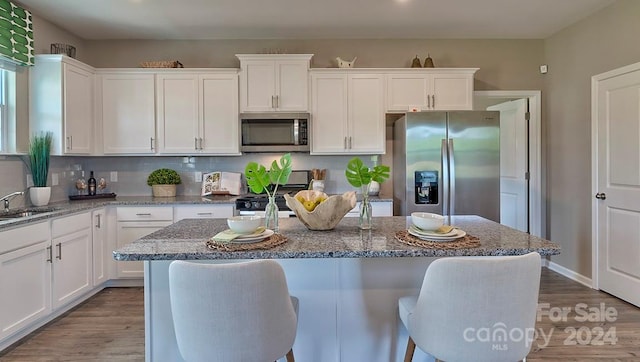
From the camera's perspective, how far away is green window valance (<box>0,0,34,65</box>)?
2.90 metres

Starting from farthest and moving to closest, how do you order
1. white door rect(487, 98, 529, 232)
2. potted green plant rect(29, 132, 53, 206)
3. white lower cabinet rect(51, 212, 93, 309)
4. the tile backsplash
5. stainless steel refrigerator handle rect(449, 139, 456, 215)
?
white door rect(487, 98, 529, 232), the tile backsplash, stainless steel refrigerator handle rect(449, 139, 456, 215), potted green plant rect(29, 132, 53, 206), white lower cabinet rect(51, 212, 93, 309)

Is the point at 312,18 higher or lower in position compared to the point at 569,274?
higher

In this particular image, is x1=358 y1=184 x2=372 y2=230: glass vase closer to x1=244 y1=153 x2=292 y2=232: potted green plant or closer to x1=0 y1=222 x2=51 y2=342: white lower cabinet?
x1=244 y1=153 x2=292 y2=232: potted green plant

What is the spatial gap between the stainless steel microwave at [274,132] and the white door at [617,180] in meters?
2.73

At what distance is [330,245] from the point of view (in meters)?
1.57

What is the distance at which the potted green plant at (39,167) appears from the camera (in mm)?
3115

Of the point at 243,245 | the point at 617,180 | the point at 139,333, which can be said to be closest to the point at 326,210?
the point at 243,245

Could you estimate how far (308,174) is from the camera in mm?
4102

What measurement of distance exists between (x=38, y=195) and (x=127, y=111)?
3.75 feet

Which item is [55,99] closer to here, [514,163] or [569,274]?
[514,163]

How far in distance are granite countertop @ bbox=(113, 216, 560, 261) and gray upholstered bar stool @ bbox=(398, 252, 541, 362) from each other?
0.23 meters

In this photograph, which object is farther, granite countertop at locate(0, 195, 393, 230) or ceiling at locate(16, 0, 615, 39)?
ceiling at locate(16, 0, 615, 39)

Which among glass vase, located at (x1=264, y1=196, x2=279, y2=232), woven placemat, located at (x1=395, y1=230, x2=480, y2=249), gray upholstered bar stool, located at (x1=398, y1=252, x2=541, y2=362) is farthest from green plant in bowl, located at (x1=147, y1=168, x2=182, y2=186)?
gray upholstered bar stool, located at (x1=398, y1=252, x2=541, y2=362)

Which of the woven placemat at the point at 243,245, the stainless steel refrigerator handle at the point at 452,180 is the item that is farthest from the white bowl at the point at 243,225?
the stainless steel refrigerator handle at the point at 452,180
